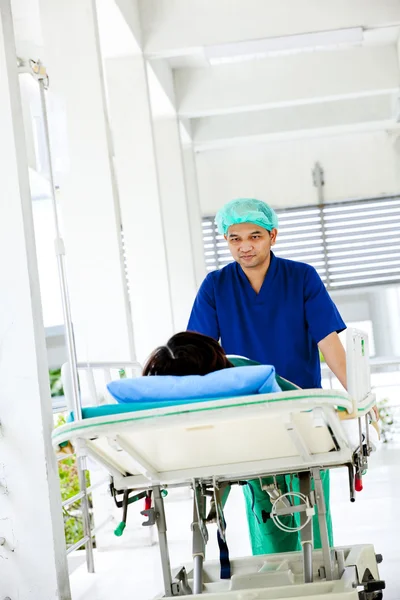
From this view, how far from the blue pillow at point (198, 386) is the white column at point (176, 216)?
5320mm

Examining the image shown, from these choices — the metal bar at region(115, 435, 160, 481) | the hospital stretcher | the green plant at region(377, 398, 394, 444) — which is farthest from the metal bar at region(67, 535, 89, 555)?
the green plant at region(377, 398, 394, 444)

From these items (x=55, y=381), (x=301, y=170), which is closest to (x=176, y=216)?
(x=301, y=170)

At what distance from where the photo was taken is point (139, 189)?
20.3 ft

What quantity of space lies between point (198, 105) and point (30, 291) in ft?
15.3

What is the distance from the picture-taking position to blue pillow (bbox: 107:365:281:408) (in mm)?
1969

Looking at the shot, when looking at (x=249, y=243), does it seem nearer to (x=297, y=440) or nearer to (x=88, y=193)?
(x=297, y=440)

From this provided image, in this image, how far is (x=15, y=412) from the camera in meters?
3.16

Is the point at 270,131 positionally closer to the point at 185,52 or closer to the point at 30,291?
the point at 185,52

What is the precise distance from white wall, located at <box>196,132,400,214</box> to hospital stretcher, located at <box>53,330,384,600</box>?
7234 mm

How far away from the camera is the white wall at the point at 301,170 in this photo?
9.47 metres

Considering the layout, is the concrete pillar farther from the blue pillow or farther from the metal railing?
the blue pillow

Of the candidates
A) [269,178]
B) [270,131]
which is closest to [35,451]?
[270,131]

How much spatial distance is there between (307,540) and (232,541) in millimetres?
2381

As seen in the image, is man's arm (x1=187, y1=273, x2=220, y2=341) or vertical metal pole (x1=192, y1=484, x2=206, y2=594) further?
man's arm (x1=187, y1=273, x2=220, y2=341)
